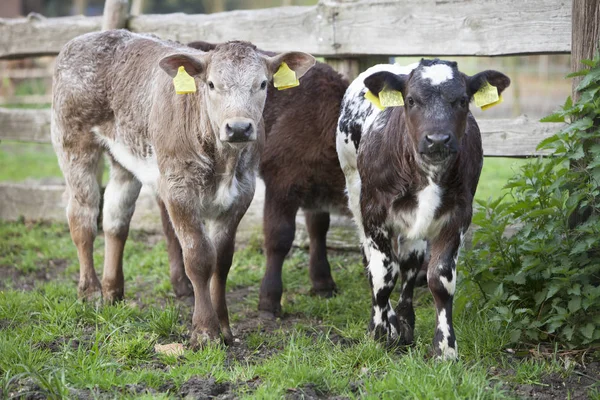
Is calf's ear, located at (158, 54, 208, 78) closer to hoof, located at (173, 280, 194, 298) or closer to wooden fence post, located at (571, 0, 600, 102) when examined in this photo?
hoof, located at (173, 280, 194, 298)

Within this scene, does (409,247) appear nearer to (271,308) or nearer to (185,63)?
(271,308)

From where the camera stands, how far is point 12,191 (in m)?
8.88

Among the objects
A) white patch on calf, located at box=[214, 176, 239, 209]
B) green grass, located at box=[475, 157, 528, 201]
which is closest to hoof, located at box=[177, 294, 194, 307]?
white patch on calf, located at box=[214, 176, 239, 209]

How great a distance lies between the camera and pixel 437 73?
15.1 feet

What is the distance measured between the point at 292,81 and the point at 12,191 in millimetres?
4868

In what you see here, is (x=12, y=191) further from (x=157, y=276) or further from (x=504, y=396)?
(x=504, y=396)

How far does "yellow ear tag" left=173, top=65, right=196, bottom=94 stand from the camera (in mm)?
4922

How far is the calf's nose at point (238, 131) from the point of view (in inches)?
181

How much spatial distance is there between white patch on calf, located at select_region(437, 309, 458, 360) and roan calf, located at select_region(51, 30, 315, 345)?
4.52 feet

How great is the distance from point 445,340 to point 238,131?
1.68 meters

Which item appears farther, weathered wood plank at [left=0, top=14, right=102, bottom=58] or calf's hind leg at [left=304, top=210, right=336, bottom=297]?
weathered wood plank at [left=0, top=14, right=102, bottom=58]

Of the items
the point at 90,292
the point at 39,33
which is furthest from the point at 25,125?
the point at 90,292

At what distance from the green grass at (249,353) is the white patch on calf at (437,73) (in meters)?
1.46

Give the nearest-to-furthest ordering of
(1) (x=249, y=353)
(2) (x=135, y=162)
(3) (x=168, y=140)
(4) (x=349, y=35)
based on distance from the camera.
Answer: (1) (x=249, y=353), (3) (x=168, y=140), (2) (x=135, y=162), (4) (x=349, y=35)
